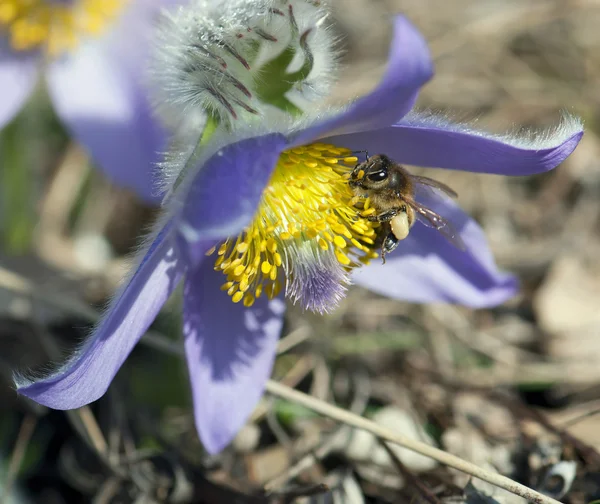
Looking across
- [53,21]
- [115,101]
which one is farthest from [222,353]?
[53,21]

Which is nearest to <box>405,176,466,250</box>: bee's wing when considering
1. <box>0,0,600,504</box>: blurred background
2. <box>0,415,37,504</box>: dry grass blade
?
<box>0,0,600,504</box>: blurred background

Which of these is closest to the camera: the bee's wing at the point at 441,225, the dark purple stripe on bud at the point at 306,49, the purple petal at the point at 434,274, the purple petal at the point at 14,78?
the dark purple stripe on bud at the point at 306,49

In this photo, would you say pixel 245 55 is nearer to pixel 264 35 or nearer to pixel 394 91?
pixel 264 35

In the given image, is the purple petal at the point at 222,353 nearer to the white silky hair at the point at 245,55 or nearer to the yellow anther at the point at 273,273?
the yellow anther at the point at 273,273

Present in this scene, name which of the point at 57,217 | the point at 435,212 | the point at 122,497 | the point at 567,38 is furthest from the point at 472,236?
the point at 567,38

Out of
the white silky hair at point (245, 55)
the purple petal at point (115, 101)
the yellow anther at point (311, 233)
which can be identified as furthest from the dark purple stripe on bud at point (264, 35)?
the purple petal at point (115, 101)

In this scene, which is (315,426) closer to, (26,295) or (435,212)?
(435,212)
